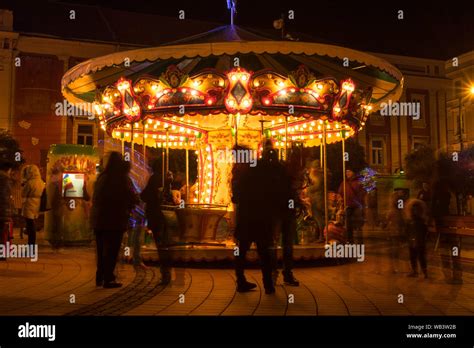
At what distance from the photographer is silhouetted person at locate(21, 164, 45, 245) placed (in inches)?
403

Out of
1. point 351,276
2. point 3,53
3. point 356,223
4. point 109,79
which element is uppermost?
point 3,53

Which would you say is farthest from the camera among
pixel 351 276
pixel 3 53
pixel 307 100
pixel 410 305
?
pixel 3 53

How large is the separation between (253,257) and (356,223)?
2.71 meters

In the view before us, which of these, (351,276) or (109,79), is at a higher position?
(109,79)

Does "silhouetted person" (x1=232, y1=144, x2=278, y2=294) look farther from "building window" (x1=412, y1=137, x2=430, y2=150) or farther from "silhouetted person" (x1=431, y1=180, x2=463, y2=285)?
"building window" (x1=412, y1=137, x2=430, y2=150)

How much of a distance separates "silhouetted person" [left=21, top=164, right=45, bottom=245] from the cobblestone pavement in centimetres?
119

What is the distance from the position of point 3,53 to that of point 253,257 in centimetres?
2659

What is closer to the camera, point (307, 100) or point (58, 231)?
point (307, 100)

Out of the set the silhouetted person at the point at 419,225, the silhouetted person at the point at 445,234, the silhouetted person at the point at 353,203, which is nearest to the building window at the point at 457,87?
the silhouetted person at the point at 353,203

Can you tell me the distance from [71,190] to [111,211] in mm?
7019

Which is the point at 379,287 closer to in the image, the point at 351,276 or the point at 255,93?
the point at 351,276
